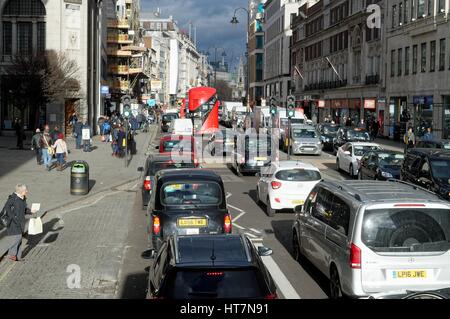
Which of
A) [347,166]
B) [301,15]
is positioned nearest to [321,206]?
[347,166]

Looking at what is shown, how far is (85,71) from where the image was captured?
51781mm

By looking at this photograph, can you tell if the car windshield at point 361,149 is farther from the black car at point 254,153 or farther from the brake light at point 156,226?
the brake light at point 156,226

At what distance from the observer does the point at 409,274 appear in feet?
29.9

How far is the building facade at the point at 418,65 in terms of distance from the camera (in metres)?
47.6

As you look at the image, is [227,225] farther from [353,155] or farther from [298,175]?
[353,155]

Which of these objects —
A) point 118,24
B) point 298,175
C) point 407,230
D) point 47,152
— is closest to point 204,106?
point 118,24

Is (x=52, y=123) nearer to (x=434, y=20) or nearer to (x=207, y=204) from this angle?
(x=434, y=20)

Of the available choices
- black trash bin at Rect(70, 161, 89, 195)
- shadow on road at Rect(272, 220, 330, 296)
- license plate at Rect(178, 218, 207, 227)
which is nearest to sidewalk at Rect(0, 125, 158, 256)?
black trash bin at Rect(70, 161, 89, 195)

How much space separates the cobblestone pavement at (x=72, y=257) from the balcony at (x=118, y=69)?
6774 centimetres

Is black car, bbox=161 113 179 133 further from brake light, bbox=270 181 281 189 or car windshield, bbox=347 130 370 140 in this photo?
brake light, bbox=270 181 281 189

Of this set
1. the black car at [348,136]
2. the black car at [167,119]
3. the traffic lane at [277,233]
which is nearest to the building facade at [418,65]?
the black car at [348,136]

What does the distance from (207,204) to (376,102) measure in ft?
169

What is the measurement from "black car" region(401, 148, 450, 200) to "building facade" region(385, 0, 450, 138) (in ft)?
92.6

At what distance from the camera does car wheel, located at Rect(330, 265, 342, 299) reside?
9.77 metres
